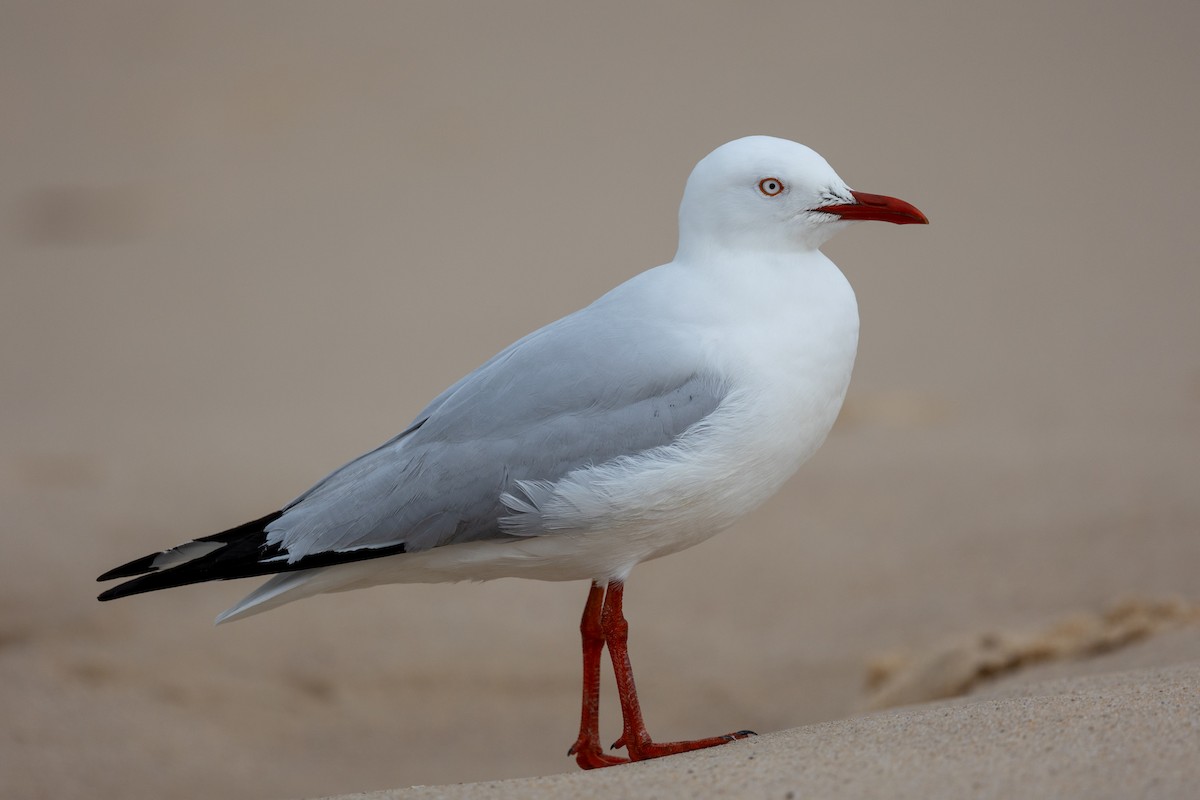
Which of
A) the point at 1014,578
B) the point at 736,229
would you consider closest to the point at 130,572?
the point at 736,229

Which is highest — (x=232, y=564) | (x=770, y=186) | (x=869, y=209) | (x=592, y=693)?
(x=770, y=186)

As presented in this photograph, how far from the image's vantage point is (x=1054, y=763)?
2852 millimetres

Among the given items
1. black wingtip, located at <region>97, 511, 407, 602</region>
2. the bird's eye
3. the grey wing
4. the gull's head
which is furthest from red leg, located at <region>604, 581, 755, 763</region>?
the bird's eye

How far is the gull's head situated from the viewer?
12.4 ft

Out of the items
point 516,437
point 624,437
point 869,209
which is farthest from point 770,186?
point 516,437

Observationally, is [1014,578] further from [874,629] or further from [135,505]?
[135,505]

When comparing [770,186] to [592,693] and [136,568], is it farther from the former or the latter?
[136,568]

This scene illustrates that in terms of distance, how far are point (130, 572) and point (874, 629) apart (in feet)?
10.5

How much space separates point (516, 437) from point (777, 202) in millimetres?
927

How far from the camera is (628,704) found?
3713 mm

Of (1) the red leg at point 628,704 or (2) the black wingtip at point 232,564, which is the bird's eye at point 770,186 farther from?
(2) the black wingtip at point 232,564

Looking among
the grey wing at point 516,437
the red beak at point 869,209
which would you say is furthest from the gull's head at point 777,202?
the grey wing at point 516,437

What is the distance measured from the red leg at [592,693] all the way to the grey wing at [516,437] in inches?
19.6

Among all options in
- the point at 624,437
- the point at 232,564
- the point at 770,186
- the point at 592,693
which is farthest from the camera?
the point at 592,693
